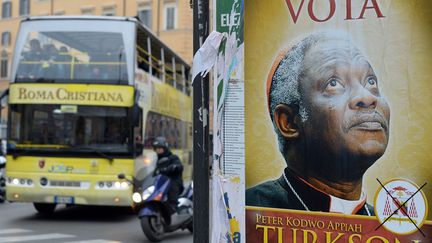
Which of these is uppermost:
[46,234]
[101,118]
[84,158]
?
[101,118]

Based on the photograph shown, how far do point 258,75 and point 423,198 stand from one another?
0.82 meters

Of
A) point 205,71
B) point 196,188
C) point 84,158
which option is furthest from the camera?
point 84,158

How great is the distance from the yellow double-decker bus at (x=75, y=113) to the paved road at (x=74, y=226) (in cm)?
47

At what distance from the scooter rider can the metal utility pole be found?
5.86 m

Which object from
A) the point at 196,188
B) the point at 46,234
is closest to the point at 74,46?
the point at 46,234

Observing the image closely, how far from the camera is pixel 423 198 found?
205cm

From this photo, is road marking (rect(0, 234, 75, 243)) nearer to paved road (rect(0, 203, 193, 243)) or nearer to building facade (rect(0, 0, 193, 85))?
paved road (rect(0, 203, 193, 243))

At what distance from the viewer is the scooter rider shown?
28.5 ft

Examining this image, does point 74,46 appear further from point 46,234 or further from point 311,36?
point 311,36

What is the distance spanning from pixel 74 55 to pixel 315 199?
29.4 feet

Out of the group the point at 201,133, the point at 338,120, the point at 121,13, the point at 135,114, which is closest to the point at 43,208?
the point at 135,114

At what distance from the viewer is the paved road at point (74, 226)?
29.1ft

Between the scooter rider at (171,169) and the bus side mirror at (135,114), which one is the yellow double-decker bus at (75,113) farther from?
the scooter rider at (171,169)

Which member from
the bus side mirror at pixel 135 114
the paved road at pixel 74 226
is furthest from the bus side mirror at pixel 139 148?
the paved road at pixel 74 226
